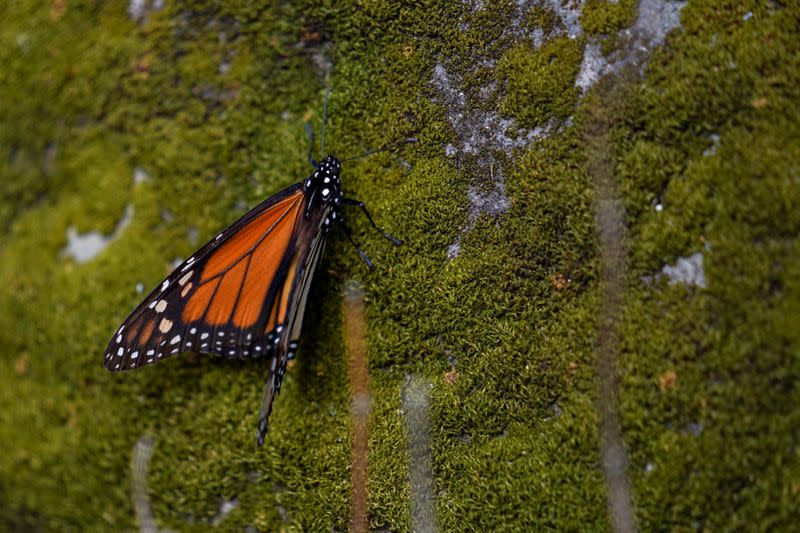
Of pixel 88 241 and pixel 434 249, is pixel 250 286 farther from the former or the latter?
pixel 88 241

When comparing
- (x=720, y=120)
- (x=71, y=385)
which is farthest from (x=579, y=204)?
(x=71, y=385)

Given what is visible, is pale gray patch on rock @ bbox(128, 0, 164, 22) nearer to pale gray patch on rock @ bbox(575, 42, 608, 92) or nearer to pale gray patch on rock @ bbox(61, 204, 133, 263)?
pale gray patch on rock @ bbox(61, 204, 133, 263)

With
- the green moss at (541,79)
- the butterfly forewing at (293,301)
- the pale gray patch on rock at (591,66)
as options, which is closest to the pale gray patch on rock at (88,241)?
the butterfly forewing at (293,301)

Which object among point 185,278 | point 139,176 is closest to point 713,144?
point 185,278

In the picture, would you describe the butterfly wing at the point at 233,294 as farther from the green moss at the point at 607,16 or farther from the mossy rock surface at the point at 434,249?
the green moss at the point at 607,16

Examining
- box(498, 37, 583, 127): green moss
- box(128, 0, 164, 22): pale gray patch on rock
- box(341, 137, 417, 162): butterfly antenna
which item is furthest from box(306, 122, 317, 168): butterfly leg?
box(128, 0, 164, 22): pale gray patch on rock

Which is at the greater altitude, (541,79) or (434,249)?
(541,79)

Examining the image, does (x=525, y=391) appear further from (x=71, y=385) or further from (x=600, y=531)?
(x=71, y=385)
